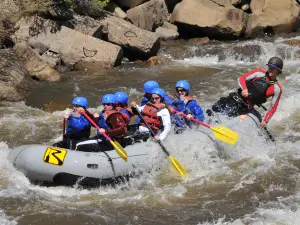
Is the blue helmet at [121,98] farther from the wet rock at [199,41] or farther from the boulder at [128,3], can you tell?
the boulder at [128,3]

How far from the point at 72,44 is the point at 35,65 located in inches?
54.1

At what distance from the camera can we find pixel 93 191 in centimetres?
586

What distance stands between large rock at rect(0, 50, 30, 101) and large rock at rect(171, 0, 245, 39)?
5951 mm

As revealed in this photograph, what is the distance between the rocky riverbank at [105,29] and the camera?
10516 millimetres

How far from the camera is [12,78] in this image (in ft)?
31.4

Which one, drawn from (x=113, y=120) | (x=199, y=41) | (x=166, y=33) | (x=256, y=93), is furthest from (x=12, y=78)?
(x=199, y=41)

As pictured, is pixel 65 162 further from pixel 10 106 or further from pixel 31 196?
pixel 10 106

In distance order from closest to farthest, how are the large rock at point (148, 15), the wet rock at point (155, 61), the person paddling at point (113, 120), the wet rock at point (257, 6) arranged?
the person paddling at point (113, 120) < the wet rock at point (155, 61) < the large rock at point (148, 15) < the wet rock at point (257, 6)

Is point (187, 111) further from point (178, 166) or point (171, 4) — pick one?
point (171, 4)

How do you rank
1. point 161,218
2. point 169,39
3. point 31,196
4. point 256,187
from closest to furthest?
point 161,218
point 31,196
point 256,187
point 169,39

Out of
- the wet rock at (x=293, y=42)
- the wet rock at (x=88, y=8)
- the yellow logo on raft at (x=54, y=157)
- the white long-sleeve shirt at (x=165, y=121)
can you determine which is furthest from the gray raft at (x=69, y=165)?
the wet rock at (x=293, y=42)

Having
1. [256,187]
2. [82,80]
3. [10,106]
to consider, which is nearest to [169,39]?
[82,80]

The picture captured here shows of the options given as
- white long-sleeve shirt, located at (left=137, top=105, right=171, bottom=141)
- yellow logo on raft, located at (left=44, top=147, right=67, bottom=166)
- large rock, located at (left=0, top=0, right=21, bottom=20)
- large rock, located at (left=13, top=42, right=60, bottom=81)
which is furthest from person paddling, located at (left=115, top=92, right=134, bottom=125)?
large rock, located at (left=0, top=0, right=21, bottom=20)

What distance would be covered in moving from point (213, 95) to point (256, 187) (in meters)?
4.32
